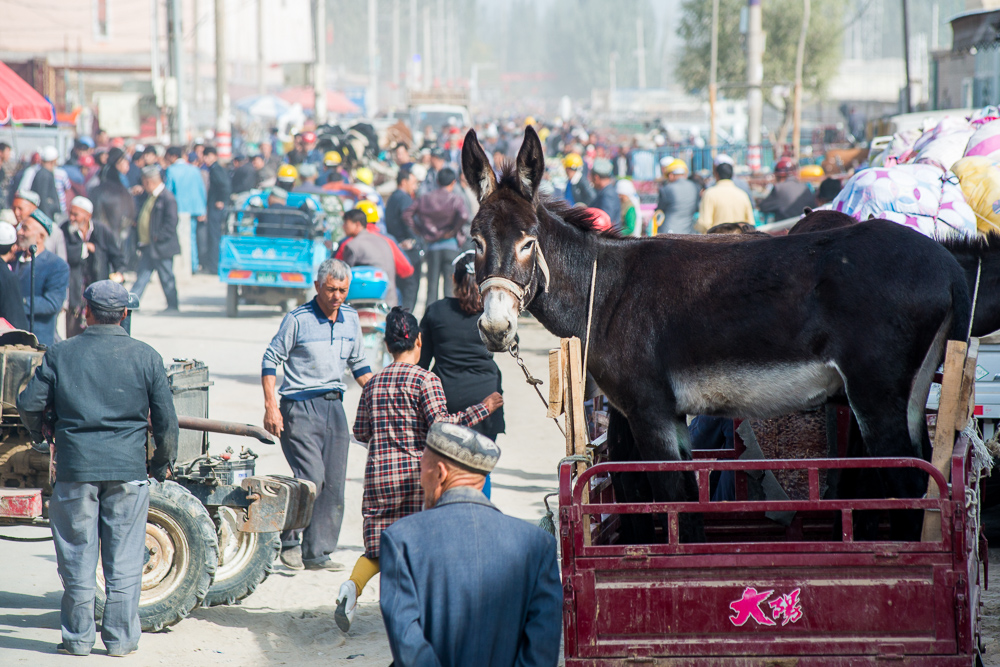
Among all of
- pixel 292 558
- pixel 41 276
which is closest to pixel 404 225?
pixel 41 276

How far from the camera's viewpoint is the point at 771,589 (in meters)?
3.75

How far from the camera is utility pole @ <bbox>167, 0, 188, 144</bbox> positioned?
73.3ft

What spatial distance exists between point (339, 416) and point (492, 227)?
316 centimetres

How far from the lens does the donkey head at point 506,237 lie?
4191 mm

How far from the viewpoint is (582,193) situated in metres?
17.0

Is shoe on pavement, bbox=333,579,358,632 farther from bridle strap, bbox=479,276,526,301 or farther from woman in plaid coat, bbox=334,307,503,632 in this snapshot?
bridle strap, bbox=479,276,526,301

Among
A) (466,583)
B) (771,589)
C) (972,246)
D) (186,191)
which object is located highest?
(186,191)

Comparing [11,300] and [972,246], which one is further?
[11,300]

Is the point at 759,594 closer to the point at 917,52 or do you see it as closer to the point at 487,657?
the point at 487,657

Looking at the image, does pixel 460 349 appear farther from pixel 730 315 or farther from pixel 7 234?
pixel 7 234

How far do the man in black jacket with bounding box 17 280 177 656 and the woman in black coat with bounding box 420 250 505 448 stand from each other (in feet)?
5.66

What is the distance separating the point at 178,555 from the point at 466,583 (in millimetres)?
3582

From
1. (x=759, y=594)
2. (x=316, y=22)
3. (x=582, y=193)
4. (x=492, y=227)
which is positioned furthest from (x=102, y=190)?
(x=316, y=22)

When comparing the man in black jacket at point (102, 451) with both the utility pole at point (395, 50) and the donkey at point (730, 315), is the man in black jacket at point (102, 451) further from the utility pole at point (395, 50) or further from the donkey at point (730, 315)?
the utility pole at point (395, 50)
